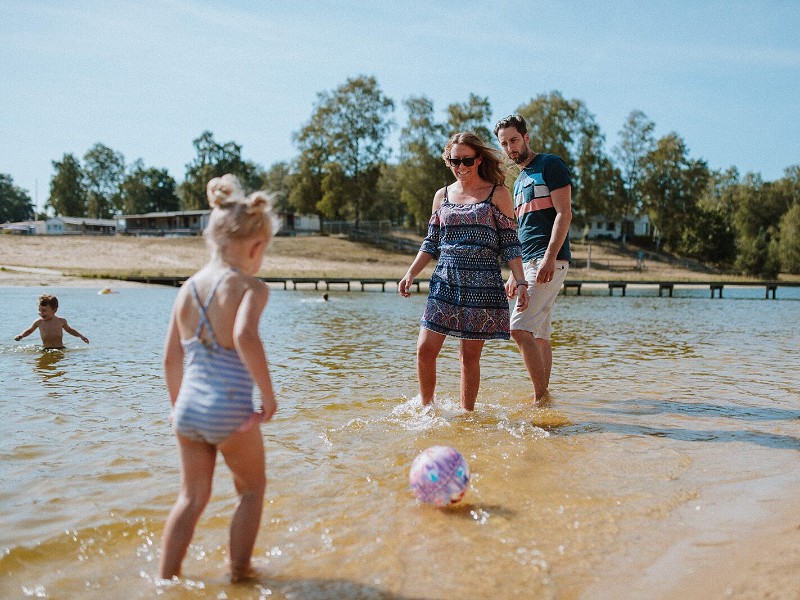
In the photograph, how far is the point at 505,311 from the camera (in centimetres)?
541

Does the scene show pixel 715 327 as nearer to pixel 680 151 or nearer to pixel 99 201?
pixel 680 151

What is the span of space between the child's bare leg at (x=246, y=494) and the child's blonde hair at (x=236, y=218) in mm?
802

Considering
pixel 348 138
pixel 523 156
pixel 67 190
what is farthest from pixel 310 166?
pixel 523 156

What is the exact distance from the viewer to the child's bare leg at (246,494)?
2803 millimetres

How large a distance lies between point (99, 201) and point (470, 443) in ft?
410

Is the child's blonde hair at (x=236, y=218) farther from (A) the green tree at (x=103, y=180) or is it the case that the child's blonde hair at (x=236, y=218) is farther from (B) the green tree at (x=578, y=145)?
(A) the green tree at (x=103, y=180)

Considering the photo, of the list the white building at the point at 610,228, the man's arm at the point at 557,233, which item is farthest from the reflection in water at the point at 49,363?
the white building at the point at 610,228

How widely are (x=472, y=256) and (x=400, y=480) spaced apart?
1.95m

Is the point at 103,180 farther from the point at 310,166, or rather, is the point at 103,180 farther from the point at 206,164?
the point at 310,166

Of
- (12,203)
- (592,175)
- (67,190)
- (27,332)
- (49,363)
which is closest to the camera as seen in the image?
(49,363)

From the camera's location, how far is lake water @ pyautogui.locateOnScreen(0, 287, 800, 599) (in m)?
2.99

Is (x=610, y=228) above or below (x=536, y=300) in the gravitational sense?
above

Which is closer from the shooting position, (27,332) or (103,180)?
(27,332)

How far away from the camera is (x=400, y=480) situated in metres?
4.22
